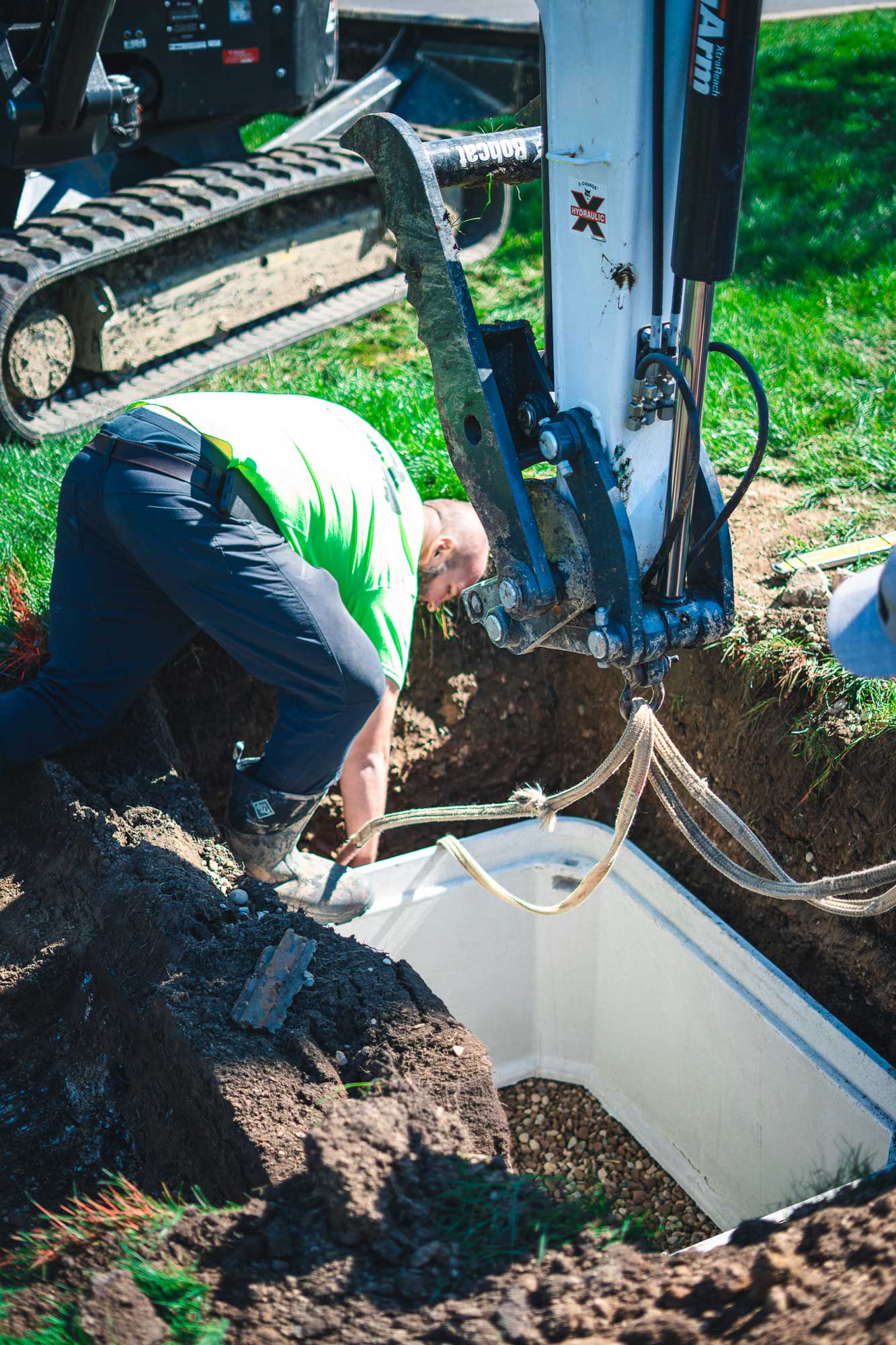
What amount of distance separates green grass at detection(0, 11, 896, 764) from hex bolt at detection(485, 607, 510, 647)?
4.40 feet

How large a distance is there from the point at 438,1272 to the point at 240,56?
5.04 metres

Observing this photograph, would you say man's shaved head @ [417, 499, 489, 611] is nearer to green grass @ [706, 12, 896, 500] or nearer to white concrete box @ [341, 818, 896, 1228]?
white concrete box @ [341, 818, 896, 1228]

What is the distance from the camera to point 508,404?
89.4 inches

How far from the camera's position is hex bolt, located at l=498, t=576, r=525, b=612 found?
2.18 m

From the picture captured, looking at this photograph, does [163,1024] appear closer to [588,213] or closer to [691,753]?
[588,213]

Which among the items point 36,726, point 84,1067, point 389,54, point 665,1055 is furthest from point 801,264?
point 84,1067

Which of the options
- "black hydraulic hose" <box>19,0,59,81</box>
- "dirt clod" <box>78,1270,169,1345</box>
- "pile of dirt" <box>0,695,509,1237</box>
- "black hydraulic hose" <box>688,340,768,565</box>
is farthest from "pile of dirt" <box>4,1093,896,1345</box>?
"black hydraulic hose" <box>19,0,59,81</box>

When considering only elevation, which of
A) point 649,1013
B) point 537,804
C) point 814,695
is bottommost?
point 649,1013

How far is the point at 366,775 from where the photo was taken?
3.35m

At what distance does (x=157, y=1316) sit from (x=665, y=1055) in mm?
Answer: 2250

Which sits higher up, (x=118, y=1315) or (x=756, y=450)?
(x=756, y=450)

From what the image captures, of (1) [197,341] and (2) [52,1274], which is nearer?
(2) [52,1274]

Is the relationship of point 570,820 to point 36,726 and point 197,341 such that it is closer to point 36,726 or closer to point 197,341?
point 36,726

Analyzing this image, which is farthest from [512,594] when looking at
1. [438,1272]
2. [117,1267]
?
[117,1267]
